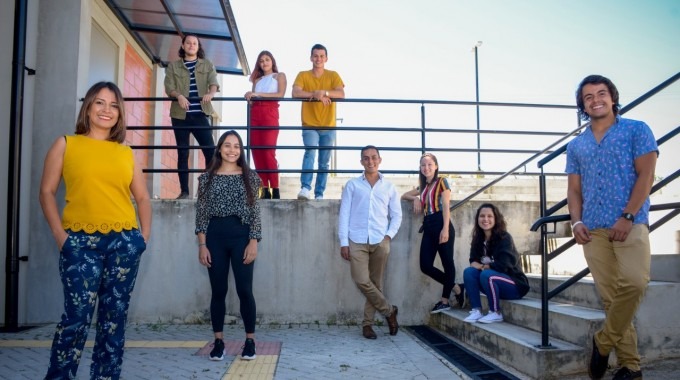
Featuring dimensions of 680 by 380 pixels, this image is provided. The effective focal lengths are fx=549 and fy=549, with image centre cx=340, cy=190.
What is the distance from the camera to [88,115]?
3365 millimetres

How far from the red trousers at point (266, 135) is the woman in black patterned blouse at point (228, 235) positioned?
233 centimetres

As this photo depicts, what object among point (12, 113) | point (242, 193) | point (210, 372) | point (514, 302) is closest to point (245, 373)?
point (210, 372)

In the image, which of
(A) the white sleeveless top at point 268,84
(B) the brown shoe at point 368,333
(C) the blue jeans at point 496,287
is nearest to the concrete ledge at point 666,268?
(C) the blue jeans at point 496,287

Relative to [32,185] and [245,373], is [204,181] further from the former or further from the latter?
[32,185]

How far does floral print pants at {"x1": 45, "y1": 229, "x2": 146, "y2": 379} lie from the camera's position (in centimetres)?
311

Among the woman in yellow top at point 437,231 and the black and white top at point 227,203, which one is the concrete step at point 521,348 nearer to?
the woman in yellow top at point 437,231

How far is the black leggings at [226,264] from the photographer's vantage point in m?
4.61

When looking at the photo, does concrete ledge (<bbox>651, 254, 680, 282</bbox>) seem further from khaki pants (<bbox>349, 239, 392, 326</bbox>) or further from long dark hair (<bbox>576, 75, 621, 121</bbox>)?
khaki pants (<bbox>349, 239, 392, 326</bbox>)

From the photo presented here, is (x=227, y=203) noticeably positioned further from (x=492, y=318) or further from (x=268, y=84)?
(x=268, y=84)

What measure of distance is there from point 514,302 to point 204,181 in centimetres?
312

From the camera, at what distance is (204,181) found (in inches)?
190

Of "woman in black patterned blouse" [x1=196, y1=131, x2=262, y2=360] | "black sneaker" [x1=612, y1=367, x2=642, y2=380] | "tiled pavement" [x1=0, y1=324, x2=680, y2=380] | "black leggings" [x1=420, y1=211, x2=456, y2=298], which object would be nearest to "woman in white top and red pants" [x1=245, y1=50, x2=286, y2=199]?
"tiled pavement" [x1=0, y1=324, x2=680, y2=380]

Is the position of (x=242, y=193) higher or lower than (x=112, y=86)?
lower

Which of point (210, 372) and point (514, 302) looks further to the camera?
point (514, 302)
